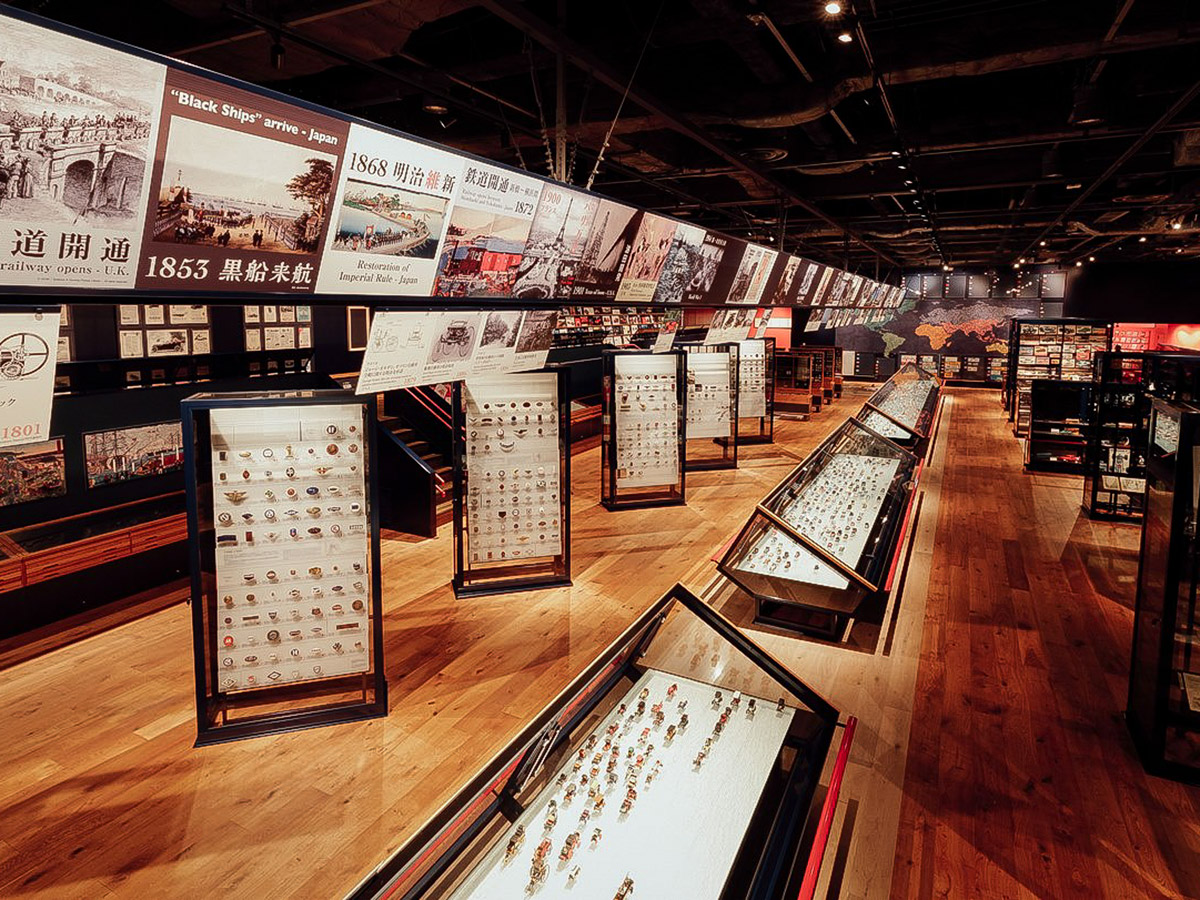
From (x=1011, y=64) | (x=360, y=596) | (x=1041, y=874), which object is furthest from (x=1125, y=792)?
(x=1011, y=64)

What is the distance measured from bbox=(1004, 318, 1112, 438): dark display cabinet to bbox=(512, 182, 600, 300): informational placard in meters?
11.0

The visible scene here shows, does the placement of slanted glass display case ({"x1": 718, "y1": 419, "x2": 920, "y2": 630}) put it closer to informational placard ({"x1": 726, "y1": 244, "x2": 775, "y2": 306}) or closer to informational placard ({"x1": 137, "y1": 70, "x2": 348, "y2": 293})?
informational placard ({"x1": 726, "y1": 244, "x2": 775, "y2": 306})

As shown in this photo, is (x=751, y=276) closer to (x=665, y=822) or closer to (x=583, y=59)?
(x=583, y=59)

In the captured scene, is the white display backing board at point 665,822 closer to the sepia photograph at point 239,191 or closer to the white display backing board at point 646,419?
the sepia photograph at point 239,191

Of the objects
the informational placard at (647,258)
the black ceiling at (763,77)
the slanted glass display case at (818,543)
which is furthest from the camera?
the informational placard at (647,258)

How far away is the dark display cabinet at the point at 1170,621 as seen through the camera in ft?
12.1

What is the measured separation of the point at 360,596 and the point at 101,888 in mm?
1686

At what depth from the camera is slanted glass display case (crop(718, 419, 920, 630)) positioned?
197 inches

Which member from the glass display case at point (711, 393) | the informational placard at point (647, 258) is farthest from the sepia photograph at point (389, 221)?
the glass display case at point (711, 393)

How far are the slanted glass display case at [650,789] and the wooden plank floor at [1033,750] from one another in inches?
30.8

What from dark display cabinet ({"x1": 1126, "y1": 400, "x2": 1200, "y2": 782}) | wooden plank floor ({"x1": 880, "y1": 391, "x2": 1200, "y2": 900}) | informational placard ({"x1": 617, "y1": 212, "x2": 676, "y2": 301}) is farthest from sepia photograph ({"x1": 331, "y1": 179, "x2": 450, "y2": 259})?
dark display cabinet ({"x1": 1126, "y1": 400, "x2": 1200, "y2": 782})

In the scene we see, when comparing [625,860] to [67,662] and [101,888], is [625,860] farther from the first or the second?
[67,662]

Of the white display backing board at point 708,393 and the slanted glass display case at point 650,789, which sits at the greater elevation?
the white display backing board at point 708,393

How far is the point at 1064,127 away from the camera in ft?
20.5
